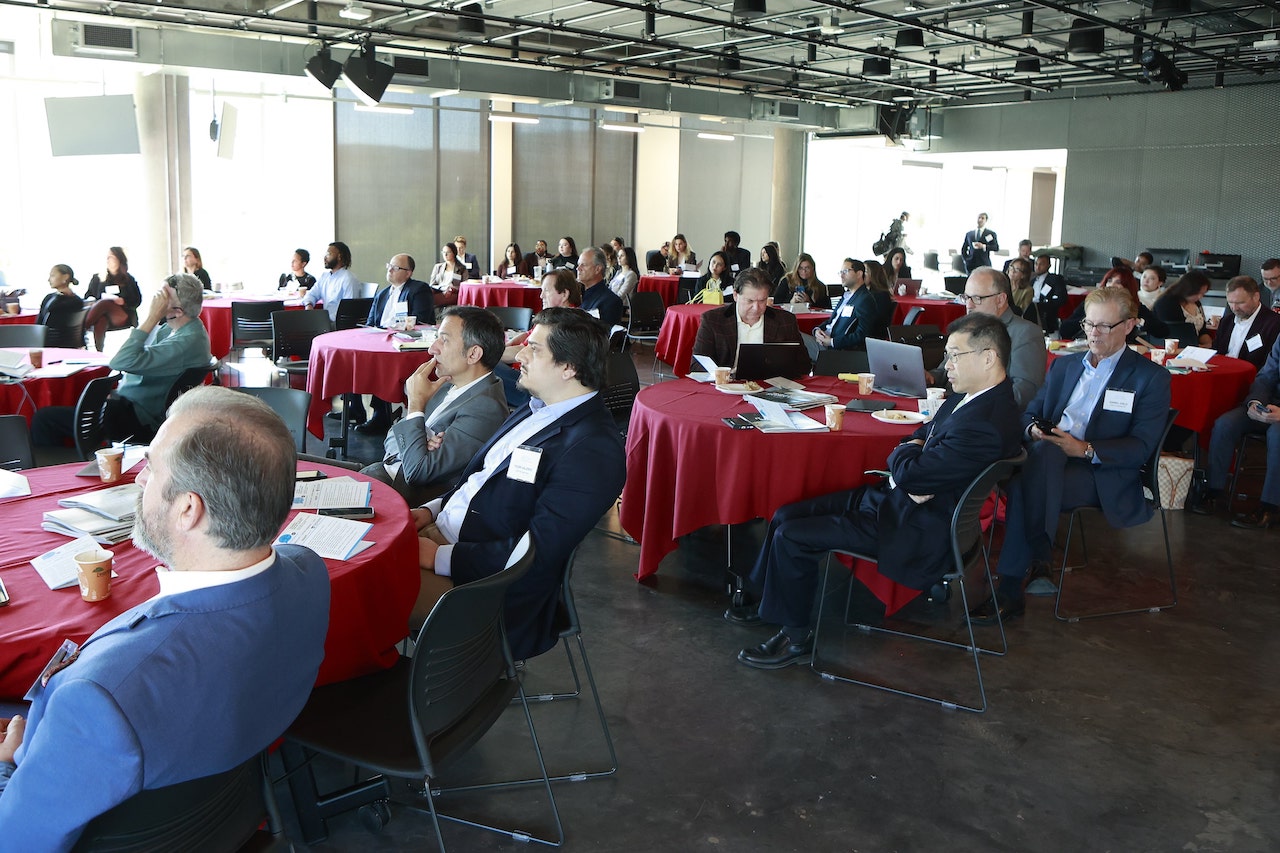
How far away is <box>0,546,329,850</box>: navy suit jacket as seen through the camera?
143 cm

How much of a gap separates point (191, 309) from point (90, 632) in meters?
3.81

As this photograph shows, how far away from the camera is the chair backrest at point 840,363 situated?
5.84m

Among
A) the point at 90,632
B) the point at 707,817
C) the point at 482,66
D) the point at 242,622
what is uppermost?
the point at 482,66

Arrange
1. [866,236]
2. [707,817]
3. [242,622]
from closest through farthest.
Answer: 1. [242,622]
2. [707,817]
3. [866,236]

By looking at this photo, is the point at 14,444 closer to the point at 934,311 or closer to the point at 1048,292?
the point at 934,311

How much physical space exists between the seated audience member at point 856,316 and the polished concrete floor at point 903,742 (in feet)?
11.7

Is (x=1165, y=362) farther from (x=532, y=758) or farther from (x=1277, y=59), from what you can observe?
(x=1277, y=59)

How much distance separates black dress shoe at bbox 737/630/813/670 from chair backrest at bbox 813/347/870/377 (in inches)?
85.8

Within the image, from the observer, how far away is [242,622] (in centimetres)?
159

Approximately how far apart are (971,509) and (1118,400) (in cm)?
128

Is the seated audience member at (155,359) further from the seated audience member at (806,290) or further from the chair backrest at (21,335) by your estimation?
the seated audience member at (806,290)

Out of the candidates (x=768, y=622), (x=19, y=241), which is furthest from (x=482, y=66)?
(x=768, y=622)

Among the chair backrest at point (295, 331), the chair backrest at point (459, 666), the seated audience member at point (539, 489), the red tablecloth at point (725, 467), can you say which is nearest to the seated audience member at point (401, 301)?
the chair backrest at point (295, 331)

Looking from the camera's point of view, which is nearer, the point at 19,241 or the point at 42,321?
the point at 42,321
